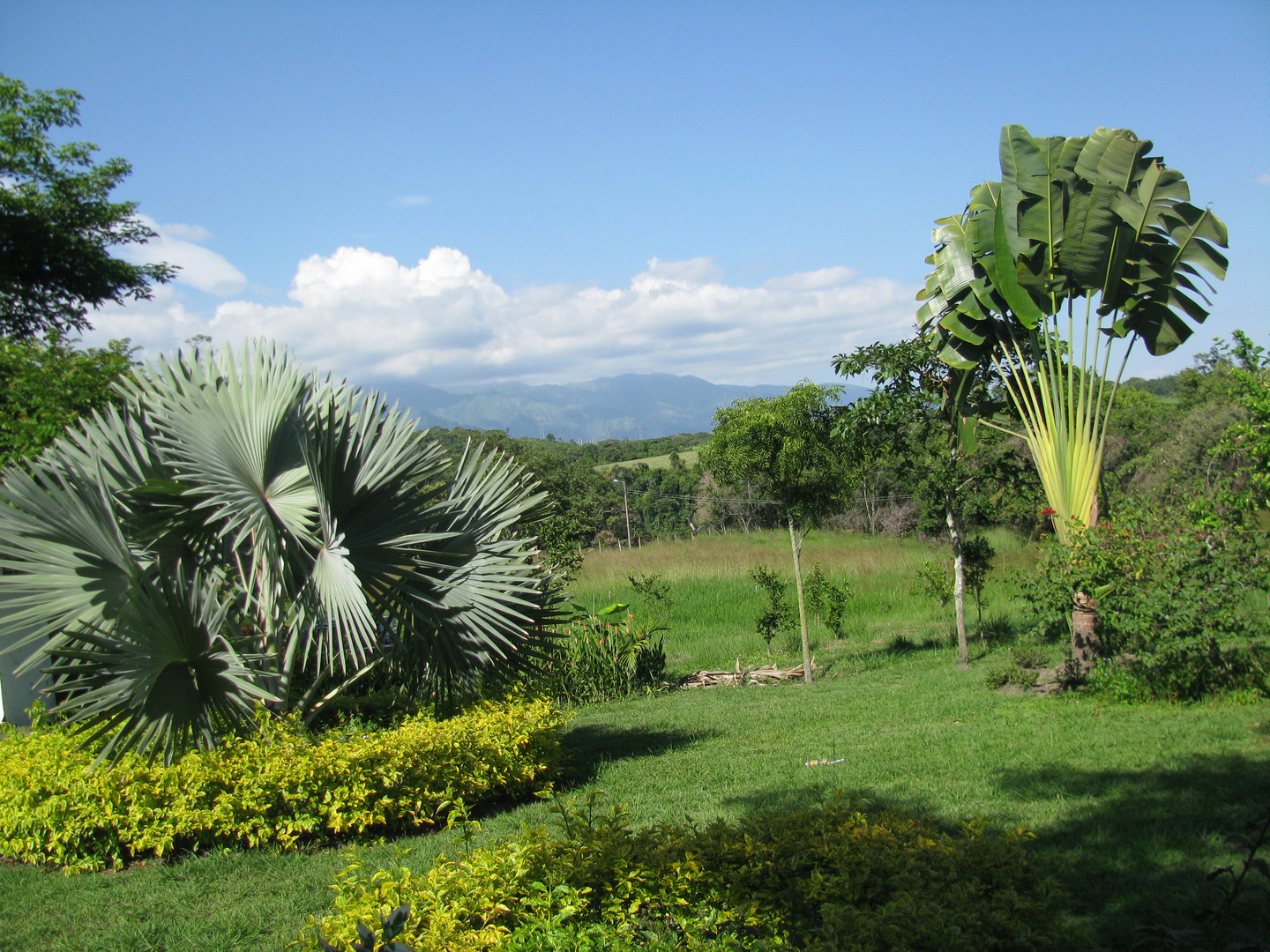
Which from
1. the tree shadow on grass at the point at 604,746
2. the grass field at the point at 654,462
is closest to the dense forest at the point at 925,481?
the tree shadow on grass at the point at 604,746

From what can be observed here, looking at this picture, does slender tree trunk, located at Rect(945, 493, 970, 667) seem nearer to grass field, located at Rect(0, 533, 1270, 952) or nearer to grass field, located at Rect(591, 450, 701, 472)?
grass field, located at Rect(0, 533, 1270, 952)

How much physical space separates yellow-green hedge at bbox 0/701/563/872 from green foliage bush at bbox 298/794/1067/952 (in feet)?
6.43

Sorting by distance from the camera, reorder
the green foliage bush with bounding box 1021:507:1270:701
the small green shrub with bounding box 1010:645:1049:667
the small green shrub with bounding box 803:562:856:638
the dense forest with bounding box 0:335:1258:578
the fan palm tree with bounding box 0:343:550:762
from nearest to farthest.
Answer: the fan palm tree with bounding box 0:343:550:762 → the green foliage bush with bounding box 1021:507:1270:701 → the small green shrub with bounding box 1010:645:1049:667 → the dense forest with bounding box 0:335:1258:578 → the small green shrub with bounding box 803:562:856:638

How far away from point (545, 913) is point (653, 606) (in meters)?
15.3

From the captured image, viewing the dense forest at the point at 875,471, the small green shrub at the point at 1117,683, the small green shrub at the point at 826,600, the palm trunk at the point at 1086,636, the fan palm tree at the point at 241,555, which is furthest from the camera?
the small green shrub at the point at 826,600

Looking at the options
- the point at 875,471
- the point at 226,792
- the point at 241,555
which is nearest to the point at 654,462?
the point at 875,471

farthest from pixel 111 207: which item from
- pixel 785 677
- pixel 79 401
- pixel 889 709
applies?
pixel 889 709

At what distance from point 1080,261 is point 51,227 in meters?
25.2

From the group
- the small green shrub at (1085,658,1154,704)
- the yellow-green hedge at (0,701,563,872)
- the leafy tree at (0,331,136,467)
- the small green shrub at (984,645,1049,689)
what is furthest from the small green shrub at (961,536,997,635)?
the leafy tree at (0,331,136,467)

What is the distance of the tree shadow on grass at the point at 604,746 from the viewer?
296 inches

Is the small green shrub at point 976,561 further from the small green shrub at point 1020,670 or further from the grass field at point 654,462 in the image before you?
the grass field at point 654,462

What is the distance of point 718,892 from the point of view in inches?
142

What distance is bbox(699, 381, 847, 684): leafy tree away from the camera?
12.0 m

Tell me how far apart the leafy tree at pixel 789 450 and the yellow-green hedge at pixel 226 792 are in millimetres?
→ 7045
